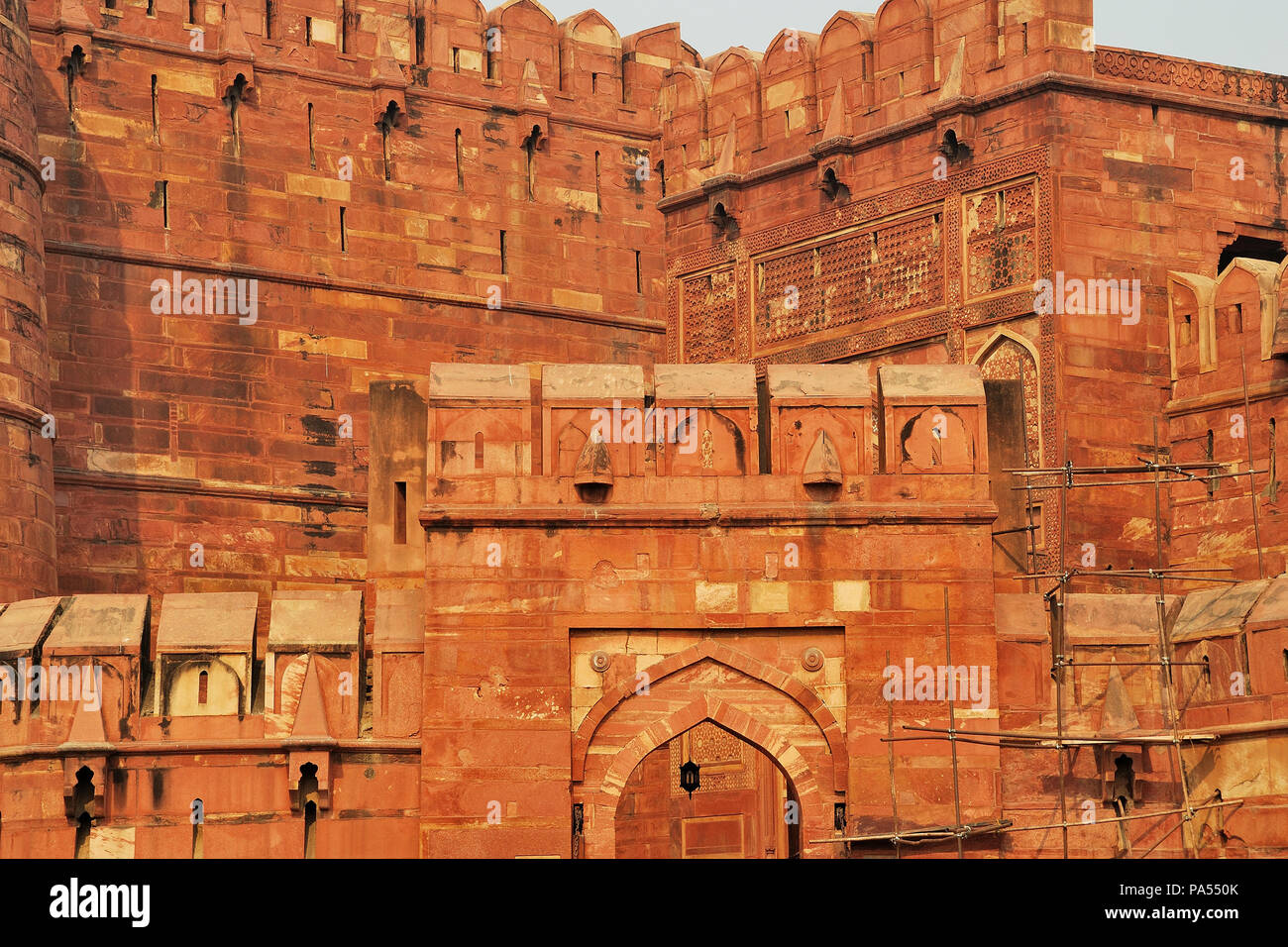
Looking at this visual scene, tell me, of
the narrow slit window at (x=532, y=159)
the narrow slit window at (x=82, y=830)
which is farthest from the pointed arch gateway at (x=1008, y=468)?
the narrow slit window at (x=532, y=159)

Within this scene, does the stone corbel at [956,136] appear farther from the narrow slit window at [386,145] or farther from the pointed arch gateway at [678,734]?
the pointed arch gateway at [678,734]

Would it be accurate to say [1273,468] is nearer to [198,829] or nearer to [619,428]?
[619,428]

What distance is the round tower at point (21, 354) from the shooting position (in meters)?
23.8

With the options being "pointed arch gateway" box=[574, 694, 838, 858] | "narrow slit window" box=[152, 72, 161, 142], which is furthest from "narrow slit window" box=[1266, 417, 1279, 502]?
"narrow slit window" box=[152, 72, 161, 142]

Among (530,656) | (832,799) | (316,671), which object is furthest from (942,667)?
(316,671)

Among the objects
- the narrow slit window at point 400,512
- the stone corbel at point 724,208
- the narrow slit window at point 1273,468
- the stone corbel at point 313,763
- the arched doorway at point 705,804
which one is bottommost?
the arched doorway at point 705,804

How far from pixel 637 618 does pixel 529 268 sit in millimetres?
12981

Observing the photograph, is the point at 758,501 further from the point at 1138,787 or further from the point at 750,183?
the point at 750,183

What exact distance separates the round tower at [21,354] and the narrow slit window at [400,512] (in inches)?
241

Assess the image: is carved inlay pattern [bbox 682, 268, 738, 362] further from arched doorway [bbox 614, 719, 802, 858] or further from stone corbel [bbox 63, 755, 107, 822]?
stone corbel [bbox 63, 755, 107, 822]

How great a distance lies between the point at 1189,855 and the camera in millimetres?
17266

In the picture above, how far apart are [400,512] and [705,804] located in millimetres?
11240

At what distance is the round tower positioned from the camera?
23797mm

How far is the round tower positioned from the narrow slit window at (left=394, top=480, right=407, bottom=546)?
612 cm
